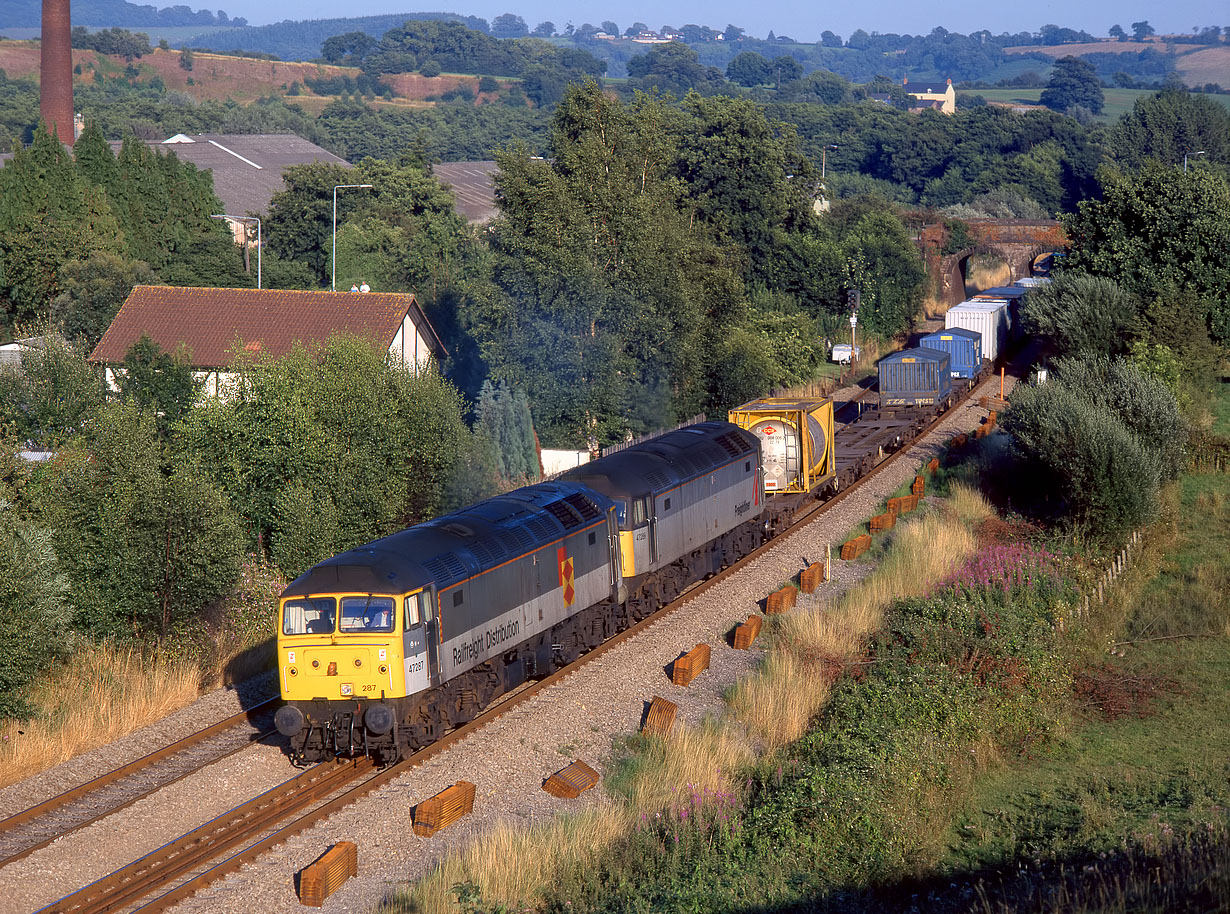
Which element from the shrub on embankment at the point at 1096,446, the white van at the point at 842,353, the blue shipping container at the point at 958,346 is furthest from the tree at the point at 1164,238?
the white van at the point at 842,353

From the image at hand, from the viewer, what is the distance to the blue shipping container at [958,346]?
5441 cm

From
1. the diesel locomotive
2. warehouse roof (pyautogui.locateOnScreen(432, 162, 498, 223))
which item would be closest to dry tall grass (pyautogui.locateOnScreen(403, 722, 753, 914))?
the diesel locomotive

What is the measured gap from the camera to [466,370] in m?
52.3

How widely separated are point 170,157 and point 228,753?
199 feet

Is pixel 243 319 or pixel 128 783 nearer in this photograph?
pixel 128 783

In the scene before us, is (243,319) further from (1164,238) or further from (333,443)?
(1164,238)

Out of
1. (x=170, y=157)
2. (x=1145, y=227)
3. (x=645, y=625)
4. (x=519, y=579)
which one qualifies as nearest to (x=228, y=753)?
(x=519, y=579)

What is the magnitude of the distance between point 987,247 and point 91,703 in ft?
301

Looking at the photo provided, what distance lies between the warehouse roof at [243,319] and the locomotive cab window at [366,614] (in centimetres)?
2729

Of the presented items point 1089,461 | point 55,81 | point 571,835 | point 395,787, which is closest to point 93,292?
point 55,81

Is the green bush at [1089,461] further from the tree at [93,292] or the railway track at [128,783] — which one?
the tree at [93,292]

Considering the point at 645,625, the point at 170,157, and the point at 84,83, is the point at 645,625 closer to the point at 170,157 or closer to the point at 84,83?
the point at 170,157

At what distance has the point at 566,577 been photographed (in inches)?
858

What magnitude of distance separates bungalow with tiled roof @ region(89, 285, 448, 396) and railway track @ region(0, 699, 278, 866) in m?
25.1
